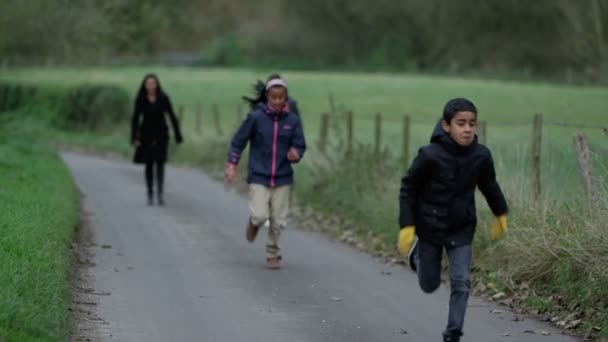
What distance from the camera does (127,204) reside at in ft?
65.0

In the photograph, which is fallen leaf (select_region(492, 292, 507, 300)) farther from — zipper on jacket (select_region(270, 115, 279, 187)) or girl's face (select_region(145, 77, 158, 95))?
girl's face (select_region(145, 77, 158, 95))

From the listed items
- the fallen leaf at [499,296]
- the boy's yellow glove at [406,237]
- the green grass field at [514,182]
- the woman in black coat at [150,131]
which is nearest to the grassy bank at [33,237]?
the woman in black coat at [150,131]

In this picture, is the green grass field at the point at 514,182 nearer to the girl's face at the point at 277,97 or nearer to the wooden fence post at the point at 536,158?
Answer: the wooden fence post at the point at 536,158

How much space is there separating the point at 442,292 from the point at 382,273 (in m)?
1.29

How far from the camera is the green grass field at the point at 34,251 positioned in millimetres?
7953

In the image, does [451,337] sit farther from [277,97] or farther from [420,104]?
[420,104]

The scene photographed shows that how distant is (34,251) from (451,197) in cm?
345

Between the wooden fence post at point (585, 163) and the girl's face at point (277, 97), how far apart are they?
118 inches

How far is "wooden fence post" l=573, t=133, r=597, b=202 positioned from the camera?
436 inches

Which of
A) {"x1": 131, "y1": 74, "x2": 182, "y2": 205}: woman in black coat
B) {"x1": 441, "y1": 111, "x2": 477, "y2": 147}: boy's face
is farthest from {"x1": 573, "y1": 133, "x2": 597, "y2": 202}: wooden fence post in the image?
{"x1": 131, "y1": 74, "x2": 182, "y2": 205}: woman in black coat

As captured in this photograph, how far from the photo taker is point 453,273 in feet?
28.8

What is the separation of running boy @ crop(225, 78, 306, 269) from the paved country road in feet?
1.69

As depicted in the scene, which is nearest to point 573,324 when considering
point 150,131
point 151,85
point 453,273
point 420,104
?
point 453,273

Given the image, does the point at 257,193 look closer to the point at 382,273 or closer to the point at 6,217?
the point at 382,273
